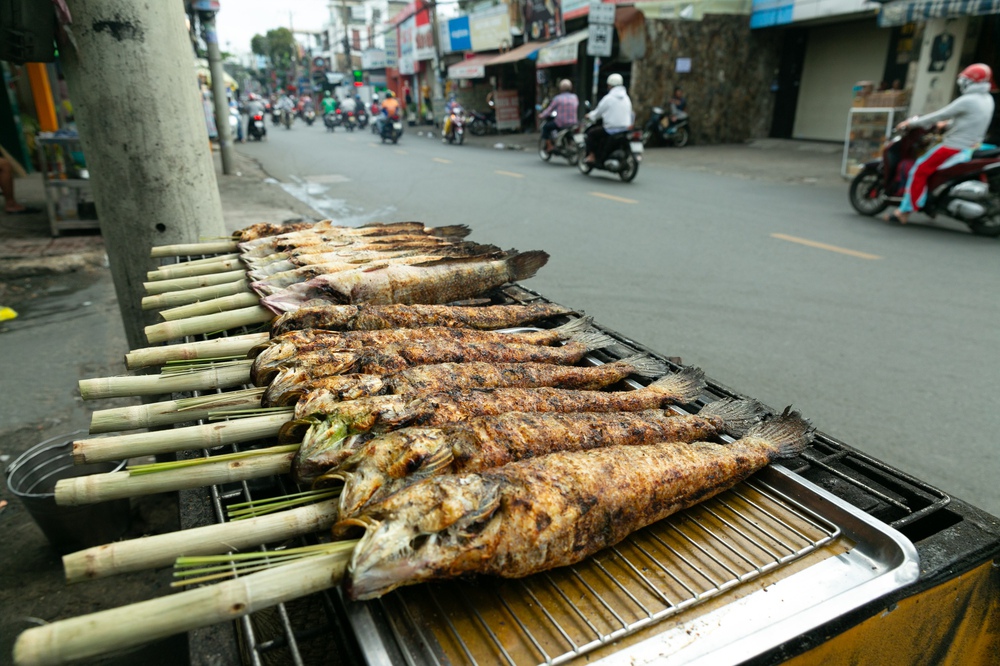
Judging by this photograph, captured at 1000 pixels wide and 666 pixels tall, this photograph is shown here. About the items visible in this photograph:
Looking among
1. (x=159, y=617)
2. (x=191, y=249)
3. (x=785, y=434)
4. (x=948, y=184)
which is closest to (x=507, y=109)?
(x=948, y=184)

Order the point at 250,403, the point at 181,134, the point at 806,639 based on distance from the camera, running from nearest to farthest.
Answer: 1. the point at 806,639
2. the point at 250,403
3. the point at 181,134

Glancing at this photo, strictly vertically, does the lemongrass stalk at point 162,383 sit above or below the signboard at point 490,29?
below

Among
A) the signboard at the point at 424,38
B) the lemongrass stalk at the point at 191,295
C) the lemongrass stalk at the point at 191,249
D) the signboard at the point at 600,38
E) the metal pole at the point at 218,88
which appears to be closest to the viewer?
the lemongrass stalk at the point at 191,295

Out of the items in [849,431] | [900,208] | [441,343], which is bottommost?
[849,431]

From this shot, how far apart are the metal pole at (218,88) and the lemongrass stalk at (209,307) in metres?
12.5

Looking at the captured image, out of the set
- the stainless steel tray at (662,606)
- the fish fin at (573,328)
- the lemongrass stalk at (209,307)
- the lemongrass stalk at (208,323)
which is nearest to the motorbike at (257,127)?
the lemongrass stalk at (209,307)

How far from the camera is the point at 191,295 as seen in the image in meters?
2.38

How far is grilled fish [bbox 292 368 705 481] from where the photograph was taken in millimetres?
1303

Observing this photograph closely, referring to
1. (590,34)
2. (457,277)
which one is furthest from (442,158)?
(457,277)

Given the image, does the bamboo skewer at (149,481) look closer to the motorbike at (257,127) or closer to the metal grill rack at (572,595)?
the metal grill rack at (572,595)

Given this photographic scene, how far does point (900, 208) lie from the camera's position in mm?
8094

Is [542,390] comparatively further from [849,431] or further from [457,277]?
[849,431]

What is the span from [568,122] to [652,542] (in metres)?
15.9

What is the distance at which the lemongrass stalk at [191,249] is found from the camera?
310 cm
